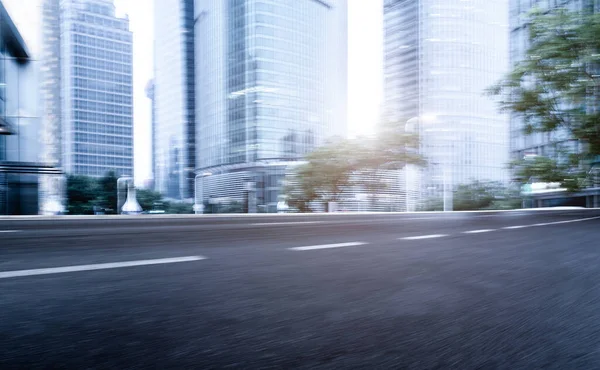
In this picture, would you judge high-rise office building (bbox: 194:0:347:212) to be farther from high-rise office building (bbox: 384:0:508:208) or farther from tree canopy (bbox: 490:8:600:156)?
tree canopy (bbox: 490:8:600:156)

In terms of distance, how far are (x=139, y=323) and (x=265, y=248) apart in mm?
3052

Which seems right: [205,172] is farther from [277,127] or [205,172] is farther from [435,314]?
[435,314]

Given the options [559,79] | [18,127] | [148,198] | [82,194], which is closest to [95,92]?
[148,198]

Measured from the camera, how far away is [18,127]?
26281 mm

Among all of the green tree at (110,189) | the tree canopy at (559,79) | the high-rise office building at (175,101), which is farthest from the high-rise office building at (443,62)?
the tree canopy at (559,79)

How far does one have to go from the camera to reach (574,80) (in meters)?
23.5

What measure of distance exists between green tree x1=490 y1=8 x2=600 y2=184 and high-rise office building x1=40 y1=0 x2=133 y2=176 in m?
115

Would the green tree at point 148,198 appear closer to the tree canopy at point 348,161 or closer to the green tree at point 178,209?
the green tree at point 178,209

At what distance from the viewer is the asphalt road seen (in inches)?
58.1

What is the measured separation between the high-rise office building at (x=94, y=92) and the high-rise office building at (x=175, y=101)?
9691 mm

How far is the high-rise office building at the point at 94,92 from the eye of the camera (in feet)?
415

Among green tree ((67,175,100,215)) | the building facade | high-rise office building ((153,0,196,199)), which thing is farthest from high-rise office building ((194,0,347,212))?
the building facade

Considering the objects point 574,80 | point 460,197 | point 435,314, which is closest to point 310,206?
point 574,80

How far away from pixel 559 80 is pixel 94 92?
12773cm
